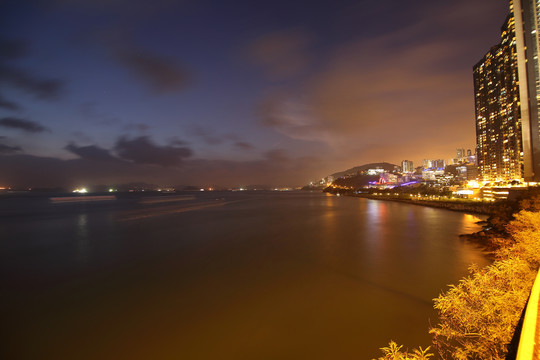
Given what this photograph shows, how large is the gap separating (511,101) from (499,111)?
24.4 ft

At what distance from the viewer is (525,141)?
5491 centimetres

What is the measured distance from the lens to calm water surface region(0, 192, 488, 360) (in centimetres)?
756

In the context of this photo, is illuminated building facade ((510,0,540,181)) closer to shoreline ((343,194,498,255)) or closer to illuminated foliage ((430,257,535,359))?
shoreline ((343,194,498,255))

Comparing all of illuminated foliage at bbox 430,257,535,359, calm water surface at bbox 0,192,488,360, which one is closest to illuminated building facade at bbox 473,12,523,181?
calm water surface at bbox 0,192,488,360

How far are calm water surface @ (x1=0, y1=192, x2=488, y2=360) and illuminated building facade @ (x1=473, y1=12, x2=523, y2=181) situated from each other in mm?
→ 66923

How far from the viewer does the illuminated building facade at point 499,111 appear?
64188mm

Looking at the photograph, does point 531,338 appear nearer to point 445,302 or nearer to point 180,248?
point 445,302

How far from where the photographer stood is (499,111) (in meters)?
73.3

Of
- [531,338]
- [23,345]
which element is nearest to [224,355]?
[23,345]

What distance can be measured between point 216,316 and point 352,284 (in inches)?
242

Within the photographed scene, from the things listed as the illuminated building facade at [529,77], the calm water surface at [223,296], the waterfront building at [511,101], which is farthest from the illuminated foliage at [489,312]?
the waterfront building at [511,101]

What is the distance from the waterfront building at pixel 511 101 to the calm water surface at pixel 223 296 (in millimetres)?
54033

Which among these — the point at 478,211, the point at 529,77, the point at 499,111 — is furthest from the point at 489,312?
the point at 499,111

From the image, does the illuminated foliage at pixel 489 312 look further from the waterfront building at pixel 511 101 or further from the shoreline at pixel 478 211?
the waterfront building at pixel 511 101
